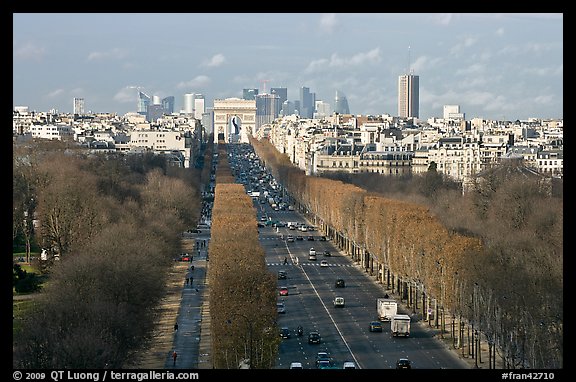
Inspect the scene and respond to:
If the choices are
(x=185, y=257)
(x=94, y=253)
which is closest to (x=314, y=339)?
(x=94, y=253)

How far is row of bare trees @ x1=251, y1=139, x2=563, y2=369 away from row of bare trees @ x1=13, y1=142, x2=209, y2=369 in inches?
393

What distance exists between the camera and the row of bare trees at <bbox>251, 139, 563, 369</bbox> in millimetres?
34531

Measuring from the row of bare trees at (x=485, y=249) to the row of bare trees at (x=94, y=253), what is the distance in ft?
32.7

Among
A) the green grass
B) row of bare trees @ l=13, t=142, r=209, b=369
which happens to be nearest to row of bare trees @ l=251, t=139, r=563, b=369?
row of bare trees @ l=13, t=142, r=209, b=369

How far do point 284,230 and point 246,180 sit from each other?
2688 inches

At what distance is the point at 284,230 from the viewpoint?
96.2 meters

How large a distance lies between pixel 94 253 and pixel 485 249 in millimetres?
14503

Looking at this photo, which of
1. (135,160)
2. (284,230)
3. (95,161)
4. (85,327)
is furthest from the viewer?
(135,160)

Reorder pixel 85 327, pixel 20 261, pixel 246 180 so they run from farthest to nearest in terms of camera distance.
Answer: pixel 246 180, pixel 20 261, pixel 85 327

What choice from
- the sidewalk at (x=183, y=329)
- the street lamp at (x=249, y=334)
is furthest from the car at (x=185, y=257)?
the street lamp at (x=249, y=334)

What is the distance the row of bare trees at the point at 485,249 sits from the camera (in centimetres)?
3453

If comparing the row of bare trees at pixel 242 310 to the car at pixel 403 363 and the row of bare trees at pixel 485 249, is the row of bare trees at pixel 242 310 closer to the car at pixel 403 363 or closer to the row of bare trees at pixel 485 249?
the car at pixel 403 363
